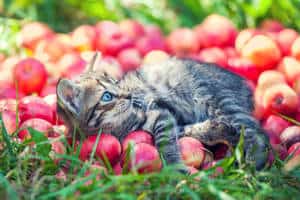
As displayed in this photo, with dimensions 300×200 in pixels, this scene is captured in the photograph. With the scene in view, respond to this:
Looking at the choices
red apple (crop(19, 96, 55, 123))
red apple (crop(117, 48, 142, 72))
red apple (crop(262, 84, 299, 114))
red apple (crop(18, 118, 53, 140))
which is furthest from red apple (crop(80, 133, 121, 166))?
red apple (crop(117, 48, 142, 72))

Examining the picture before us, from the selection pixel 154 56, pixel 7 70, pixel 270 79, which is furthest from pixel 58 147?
pixel 270 79

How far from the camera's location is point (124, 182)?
108 inches

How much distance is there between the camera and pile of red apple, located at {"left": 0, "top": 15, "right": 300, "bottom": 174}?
3.39 m

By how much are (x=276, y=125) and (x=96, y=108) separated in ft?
4.09

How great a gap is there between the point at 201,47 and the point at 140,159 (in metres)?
2.45

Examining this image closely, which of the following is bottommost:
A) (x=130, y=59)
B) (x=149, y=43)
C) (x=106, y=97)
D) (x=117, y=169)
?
(x=117, y=169)

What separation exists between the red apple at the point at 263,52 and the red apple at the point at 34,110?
1.71 metres

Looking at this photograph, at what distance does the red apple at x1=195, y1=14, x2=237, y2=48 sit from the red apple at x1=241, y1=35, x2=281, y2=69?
1.78 ft

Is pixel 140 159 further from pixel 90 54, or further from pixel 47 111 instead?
pixel 90 54

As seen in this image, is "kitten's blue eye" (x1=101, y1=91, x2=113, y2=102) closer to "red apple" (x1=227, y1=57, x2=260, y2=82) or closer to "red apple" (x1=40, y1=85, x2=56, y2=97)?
"red apple" (x1=40, y1=85, x2=56, y2=97)

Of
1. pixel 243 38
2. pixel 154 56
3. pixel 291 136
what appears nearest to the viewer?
pixel 291 136

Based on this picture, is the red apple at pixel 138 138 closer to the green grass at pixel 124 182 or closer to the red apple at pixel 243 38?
the green grass at pixel 124 182

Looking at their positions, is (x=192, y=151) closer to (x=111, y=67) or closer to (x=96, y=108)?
(x=96, y=108)

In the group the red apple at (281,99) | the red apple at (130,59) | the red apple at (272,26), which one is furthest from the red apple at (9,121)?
the red apple at (272,26)
